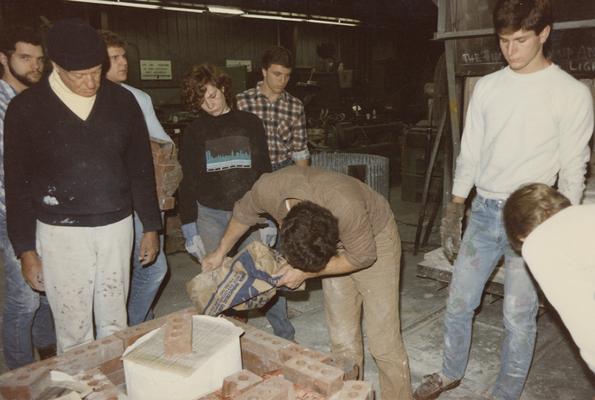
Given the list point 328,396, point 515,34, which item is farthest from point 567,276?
point 515,34

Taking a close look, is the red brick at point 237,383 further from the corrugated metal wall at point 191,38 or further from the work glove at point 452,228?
the corrugated metal wall at point 191,38

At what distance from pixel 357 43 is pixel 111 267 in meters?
14.9

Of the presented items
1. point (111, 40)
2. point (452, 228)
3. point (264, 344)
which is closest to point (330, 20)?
point (111, 40)

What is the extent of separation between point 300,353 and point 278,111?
228 cm

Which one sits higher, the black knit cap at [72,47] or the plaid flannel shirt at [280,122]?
the black knit cap at [72,47]

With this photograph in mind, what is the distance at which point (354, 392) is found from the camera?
1.55 meters

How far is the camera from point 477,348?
136 inches

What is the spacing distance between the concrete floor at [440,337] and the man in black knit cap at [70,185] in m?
1.51

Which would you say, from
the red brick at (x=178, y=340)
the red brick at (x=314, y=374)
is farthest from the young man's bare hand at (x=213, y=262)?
the red brick at (x=314, y=374)

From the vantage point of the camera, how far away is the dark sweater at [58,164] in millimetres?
2188

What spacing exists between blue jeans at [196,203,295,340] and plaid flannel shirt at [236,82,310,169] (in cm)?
77

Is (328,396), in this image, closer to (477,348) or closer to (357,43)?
(477,348)

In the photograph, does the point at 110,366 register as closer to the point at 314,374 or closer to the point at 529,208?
the point at 314,374

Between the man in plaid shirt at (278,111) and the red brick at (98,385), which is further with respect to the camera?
the man in plaid shirt at (278,111)
